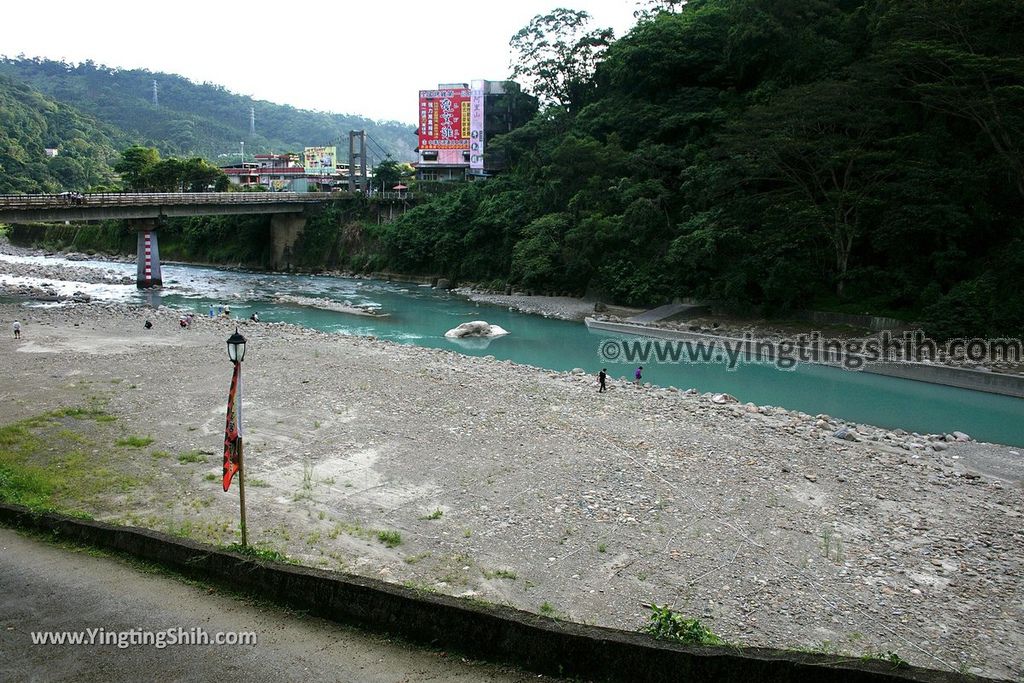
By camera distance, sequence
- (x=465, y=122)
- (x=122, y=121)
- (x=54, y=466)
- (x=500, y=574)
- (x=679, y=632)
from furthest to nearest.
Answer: (x=122, y=121), (x=465, y=122), (x=54, y=466), (x=500, y=574), (x=679, y=632)

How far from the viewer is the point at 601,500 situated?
1027 centimetres

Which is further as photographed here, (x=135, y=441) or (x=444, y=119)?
(x=444, y=119)

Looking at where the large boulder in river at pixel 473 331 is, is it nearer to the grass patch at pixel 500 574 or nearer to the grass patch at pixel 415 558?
the grass patch at pixel 415 558

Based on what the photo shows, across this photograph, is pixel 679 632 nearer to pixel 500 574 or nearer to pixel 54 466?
pixel 500 574

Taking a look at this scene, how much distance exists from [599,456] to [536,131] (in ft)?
135

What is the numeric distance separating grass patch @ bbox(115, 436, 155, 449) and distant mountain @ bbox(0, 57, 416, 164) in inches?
4578

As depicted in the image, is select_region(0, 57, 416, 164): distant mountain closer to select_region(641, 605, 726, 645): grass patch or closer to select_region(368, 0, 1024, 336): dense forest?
select_region(368, 0, 1024, 336): dense forest

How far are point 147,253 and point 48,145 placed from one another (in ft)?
220

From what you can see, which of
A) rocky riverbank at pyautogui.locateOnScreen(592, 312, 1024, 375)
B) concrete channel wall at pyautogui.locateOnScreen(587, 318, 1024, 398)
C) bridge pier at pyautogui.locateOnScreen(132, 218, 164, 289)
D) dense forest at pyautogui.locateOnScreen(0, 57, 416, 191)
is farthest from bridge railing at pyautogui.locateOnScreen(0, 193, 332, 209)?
dense forest at pyautogui.locateOnScreen(0, 57, 416, 191)

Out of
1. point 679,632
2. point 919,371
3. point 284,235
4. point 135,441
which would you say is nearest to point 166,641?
point 679,632

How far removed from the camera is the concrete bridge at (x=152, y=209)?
35000 mm

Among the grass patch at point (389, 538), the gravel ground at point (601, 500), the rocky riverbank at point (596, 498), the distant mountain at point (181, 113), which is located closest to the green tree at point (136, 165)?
the distant mountain at point (181, 113)

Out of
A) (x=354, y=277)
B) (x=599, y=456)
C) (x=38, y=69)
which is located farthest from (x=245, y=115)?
(x=599, y=456)

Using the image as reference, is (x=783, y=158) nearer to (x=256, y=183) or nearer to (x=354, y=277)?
(x=354, y=277)
